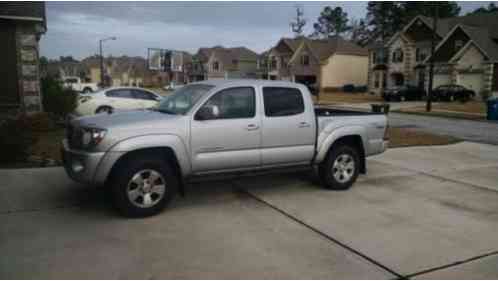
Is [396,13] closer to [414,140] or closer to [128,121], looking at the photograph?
[414,140]

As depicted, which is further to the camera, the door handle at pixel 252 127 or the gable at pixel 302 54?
the gable at pixel 302 54

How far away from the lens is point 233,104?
19.5ft

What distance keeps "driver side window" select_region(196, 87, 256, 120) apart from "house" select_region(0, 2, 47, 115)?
9194 millimetres

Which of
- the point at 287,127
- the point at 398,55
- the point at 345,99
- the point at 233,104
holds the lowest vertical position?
the point at 287,127

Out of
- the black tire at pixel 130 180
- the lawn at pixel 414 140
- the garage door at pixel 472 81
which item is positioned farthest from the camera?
the garage door at pixel 472 81

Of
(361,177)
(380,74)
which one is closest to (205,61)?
(380,74)

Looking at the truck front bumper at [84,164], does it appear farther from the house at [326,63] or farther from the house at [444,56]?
the house at [326,63]

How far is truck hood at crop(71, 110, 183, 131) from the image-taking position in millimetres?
5161

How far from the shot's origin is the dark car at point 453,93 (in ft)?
116

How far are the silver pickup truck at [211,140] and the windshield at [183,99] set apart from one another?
0.02 m

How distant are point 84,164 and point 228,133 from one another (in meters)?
1.89

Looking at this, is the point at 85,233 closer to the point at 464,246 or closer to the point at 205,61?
the point at 464,246

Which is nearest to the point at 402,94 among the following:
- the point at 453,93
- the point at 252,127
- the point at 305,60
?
the point at 453,93

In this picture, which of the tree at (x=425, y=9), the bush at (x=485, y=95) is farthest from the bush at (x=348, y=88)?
the tree at (x=425, y=9)
